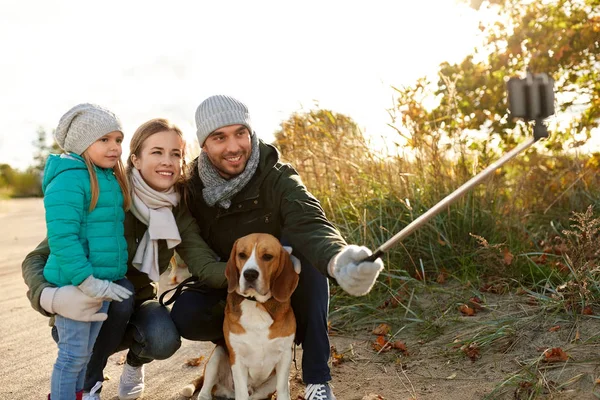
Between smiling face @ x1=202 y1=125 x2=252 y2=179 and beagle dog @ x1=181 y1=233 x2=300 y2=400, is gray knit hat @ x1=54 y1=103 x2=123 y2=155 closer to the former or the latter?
smiling face @ x1=202 y1=125 x2=252 y2=179

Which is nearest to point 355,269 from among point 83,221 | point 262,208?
point 262,208

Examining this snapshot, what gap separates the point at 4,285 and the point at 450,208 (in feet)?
17.0

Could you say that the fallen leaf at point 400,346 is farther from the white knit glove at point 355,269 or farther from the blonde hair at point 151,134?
the blonde hair at point 151,134

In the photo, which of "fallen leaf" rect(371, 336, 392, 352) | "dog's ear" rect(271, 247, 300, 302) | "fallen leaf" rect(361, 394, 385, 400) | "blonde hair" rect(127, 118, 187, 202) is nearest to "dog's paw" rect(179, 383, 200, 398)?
"dog's ear" rect(271, 247, 300, 302)

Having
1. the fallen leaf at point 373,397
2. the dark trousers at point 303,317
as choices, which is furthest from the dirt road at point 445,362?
the dark trousers at point 303,317

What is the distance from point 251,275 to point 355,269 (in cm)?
69

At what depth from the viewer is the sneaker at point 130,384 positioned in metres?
3.87

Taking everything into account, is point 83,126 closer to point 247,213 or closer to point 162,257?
point 162,257

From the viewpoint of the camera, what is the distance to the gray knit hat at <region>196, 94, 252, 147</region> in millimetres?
3785

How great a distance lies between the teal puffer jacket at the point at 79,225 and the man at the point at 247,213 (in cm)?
59

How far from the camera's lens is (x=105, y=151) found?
343cm

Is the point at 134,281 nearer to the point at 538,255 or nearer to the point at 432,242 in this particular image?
the point at 432,242

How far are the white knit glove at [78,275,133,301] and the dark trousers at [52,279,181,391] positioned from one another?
9.5 inches

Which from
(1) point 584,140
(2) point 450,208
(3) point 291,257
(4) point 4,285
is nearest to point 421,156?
(2) point 450,208
